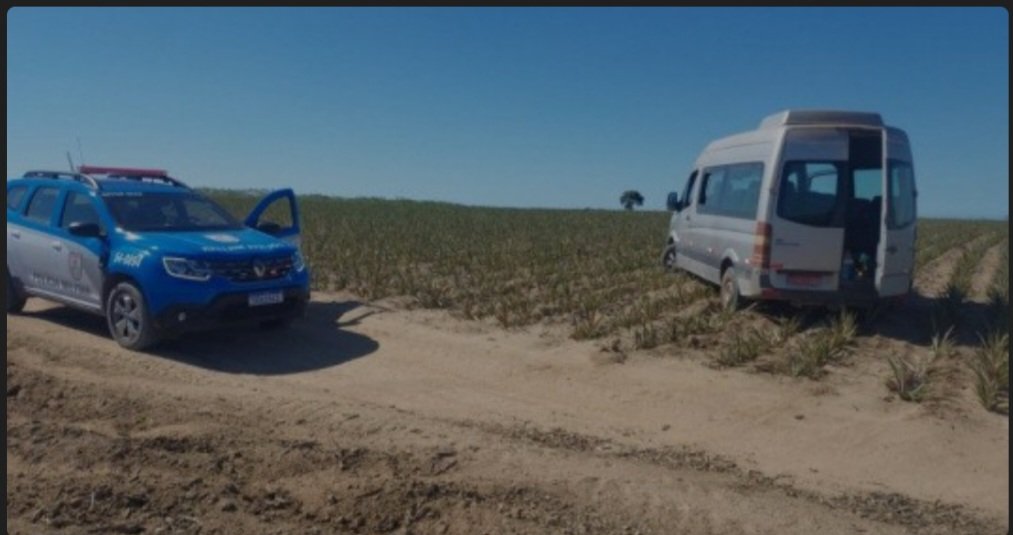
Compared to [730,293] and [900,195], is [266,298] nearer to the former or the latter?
[730,293]

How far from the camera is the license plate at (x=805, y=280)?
9.36m

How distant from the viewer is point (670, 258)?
15070 mm

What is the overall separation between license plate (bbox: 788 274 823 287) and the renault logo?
6233 mm

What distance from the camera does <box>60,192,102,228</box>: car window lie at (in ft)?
28.1

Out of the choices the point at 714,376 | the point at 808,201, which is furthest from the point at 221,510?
the point at 808,201

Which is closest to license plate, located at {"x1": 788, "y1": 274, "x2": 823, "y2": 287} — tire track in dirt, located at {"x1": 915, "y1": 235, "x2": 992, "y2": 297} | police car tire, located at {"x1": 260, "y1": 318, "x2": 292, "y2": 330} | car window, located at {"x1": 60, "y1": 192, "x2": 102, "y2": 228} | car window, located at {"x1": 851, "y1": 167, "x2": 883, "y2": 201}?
car window, located at {"x1": 851, "y1": 167, "x2": 883, "y2": 201}

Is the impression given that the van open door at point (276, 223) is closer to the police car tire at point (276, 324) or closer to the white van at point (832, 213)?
the police car tire at point (276, 324)

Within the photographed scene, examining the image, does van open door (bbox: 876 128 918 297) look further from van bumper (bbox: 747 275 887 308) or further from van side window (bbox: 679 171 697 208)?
van side window (bbox: 679 171 697 208)

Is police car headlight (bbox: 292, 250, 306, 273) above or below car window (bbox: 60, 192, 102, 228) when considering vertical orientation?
below

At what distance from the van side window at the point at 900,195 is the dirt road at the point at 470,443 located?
5.41 ft

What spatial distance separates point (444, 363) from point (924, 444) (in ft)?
14.6

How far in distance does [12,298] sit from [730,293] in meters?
9.32

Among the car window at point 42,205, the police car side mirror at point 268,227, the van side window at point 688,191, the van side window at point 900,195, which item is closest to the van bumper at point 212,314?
the police car side mirror at point 268,227

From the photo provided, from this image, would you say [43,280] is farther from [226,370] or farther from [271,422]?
[271,422]
